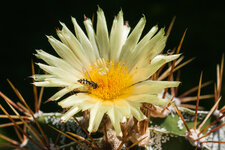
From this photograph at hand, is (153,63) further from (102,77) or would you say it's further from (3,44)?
(3,44)

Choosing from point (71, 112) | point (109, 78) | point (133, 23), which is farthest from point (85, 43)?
point (133, 23)

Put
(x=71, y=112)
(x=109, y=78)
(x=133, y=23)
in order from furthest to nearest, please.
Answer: (x=133, y=23), (x=109, y=78), (x=71, y=112)

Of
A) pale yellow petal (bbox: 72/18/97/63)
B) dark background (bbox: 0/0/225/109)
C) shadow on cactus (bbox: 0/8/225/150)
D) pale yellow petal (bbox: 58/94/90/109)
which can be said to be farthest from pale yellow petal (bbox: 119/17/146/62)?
dark background (bbox: 0/0/225/109)

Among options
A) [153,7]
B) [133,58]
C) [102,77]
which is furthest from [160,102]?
[153,7]

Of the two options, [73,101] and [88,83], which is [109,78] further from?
[73,101]

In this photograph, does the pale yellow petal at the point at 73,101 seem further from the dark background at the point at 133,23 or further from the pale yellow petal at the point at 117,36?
the dark background at the point at 133,23

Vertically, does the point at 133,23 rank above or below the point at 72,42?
above
